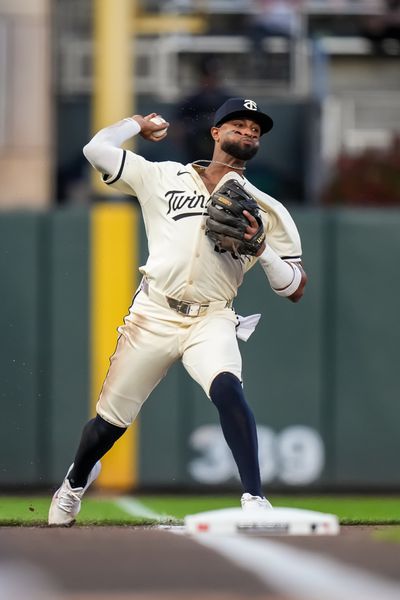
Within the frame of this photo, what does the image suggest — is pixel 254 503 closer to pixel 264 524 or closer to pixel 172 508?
pixel 264 524

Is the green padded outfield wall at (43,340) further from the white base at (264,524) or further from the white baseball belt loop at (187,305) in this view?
the white base at (264,524)

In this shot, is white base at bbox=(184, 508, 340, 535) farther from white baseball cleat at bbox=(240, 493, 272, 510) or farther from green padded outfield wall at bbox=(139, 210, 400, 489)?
green padded outfield wall at bbox=(139, 210, 400, 489)

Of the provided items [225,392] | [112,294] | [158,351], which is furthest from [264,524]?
[112,294]

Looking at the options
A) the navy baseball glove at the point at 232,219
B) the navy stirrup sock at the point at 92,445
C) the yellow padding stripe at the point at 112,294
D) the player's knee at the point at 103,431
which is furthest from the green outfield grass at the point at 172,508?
the navy baseball glove at the point at 232,219

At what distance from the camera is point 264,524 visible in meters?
5.71

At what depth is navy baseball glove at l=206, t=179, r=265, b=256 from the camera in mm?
6094

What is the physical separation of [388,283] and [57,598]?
18.1 feet

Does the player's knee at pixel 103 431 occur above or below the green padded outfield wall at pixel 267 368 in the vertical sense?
above

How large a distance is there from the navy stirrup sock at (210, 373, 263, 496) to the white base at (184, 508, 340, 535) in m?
0.39

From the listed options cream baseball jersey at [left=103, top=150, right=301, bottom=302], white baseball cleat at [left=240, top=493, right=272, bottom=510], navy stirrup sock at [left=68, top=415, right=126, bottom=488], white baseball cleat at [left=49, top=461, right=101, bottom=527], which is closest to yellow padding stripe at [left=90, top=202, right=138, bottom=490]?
white baseball cleat at [left=49, top=461, right=101, bottom=527]

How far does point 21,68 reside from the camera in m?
12.3

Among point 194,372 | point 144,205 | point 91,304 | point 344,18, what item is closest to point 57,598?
point 194,372

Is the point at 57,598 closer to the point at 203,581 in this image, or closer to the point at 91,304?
the point at 203,581

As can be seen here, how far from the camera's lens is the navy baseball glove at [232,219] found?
609cm
